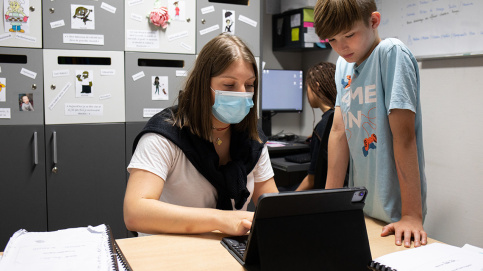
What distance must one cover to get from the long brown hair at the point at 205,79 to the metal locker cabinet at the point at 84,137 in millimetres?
1255

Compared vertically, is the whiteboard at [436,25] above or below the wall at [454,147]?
above

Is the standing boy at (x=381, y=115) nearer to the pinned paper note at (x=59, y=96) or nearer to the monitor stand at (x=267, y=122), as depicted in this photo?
the pinned paper note at (x=59, y=96)

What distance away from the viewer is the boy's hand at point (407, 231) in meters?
1.21

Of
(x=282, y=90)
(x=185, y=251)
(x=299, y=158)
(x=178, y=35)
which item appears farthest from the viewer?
(x=282, y=90)

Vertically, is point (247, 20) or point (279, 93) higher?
point (247, 20)

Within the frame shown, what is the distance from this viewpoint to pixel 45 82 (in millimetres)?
2424

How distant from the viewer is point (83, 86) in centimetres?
251

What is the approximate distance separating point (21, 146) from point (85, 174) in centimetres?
38

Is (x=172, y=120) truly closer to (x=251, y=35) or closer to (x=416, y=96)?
(x=416, y=96)

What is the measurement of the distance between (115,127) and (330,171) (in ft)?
4.81

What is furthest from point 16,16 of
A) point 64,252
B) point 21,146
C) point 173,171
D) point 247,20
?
point 64,252

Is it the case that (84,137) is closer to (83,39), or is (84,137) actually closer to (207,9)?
(83,39)

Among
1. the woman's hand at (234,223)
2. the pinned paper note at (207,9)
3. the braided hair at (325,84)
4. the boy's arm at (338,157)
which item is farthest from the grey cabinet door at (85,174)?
the woman's hand at (234,223)

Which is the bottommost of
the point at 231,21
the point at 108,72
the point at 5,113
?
the point at 5,113
